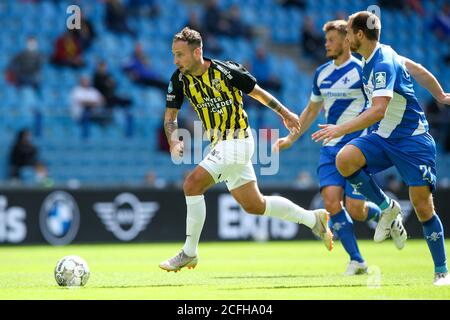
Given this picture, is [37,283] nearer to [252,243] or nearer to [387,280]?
[387,280]

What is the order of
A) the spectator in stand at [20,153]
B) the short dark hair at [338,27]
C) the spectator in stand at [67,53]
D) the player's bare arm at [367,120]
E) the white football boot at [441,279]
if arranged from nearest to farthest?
the player's bare arm at [367,120], the white football boot at [441,279], the short dark hair at [338,27], the spectator in stand at [20,153], the spectator in stand at [67,53]

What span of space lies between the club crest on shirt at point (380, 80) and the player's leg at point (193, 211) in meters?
1.89

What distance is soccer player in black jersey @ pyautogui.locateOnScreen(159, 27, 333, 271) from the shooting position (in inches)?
350

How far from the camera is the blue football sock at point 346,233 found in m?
10.2

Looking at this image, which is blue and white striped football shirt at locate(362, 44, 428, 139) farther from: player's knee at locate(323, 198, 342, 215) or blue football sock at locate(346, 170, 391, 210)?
player's knee at locate(323, 198, 342, 215)

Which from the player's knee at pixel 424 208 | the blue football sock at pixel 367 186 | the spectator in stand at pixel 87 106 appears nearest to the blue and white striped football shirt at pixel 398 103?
the blue football sock at pixel 367 186

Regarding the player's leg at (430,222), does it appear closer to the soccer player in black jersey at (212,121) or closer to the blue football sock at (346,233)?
the soccer player in black jersey at (212,121)

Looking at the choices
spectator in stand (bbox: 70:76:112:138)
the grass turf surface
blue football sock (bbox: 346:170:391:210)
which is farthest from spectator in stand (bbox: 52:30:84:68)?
blue football sock (bbox: 346:170:391:210)

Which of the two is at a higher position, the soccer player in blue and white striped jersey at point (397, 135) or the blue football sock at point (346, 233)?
the soccer player in blue and white striped jersey at point (397, 135)

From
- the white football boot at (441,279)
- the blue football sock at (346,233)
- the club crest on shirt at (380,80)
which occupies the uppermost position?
the club crest on shirt at (380,80)

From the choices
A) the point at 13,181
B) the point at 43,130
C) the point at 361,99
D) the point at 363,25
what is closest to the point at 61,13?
the point at 43,130
